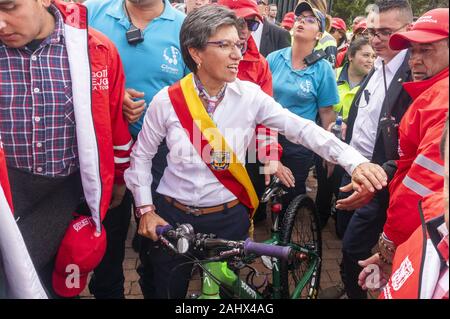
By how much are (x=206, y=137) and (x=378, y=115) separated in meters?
1.33

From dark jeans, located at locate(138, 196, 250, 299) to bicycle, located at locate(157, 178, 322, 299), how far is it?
0.47ft

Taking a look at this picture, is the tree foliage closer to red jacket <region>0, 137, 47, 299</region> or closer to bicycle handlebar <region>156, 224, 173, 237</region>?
bicycle handlebar <region>156, 224, 173, 237</region>

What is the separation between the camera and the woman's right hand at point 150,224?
6.52ft

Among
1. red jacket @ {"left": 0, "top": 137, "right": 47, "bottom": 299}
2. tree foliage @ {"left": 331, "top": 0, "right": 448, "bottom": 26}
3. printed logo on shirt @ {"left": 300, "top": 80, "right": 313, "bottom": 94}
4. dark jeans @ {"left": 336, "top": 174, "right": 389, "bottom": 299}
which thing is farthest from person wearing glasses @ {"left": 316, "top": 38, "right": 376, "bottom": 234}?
tree foliage @ {"left": 331, "top": 0, "right": 448, "bottom": 26}

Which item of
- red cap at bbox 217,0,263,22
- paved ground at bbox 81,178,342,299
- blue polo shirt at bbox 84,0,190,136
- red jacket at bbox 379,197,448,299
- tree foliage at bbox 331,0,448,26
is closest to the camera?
red jacket at bbox 379,197,448,299

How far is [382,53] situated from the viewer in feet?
9.23

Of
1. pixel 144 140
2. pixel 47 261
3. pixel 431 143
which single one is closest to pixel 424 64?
pixel 431 143

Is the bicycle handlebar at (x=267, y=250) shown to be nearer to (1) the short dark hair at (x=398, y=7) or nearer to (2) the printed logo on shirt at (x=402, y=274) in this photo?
(2) the printed logo on shirt at (x=402, y=274)

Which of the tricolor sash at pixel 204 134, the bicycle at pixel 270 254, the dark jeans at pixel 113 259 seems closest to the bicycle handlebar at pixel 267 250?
the bicycle at pixel 270 254

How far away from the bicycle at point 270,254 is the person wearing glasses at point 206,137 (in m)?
0.19

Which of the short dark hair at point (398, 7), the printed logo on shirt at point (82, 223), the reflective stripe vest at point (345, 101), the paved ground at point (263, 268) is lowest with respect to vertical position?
the paved ground at point (263, 268)

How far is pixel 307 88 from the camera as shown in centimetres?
358

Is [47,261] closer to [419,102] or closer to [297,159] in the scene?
[419,102]

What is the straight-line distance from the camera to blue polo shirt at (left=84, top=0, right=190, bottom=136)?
2.57 meters
